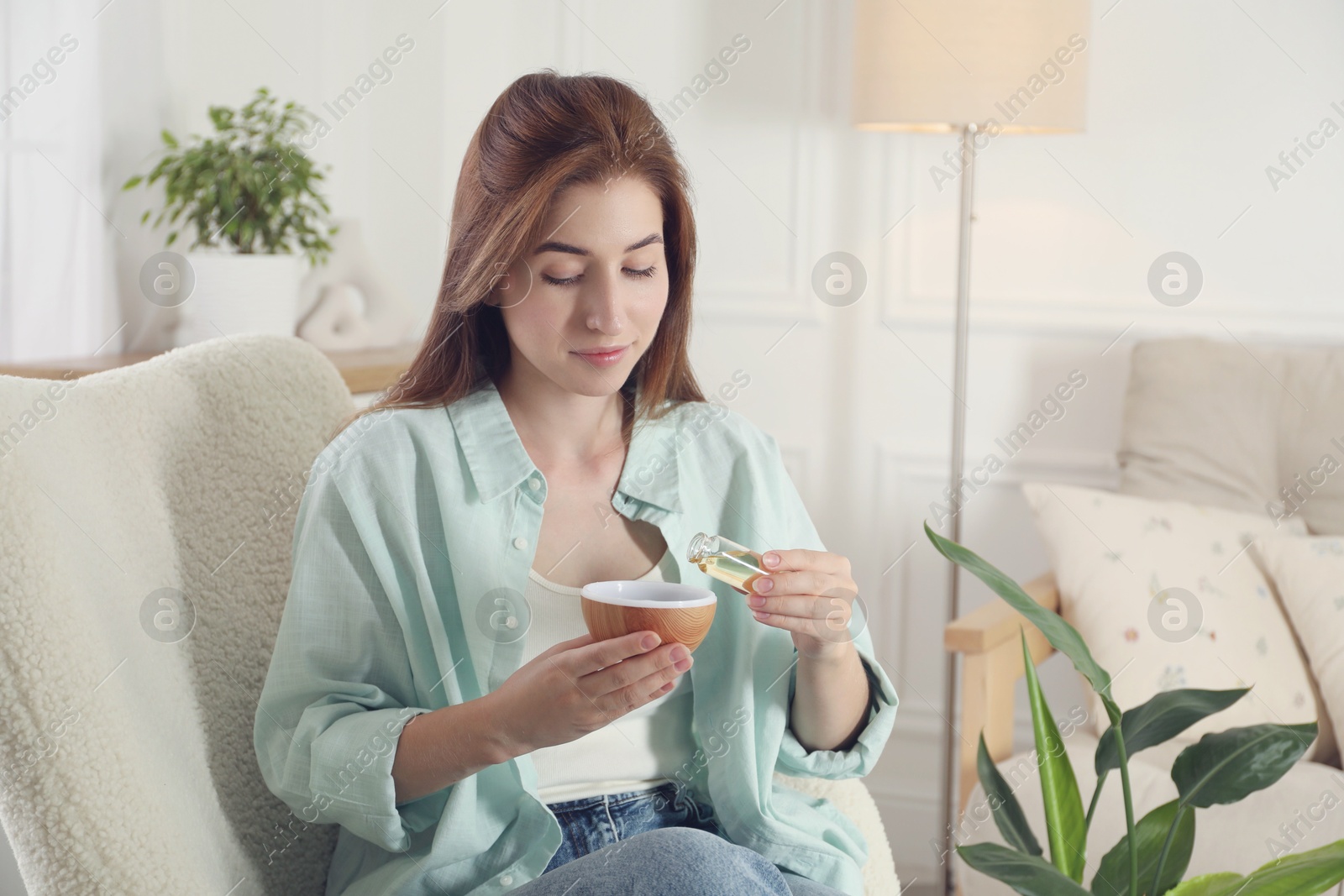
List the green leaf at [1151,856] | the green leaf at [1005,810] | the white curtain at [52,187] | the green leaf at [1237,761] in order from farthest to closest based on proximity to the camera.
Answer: the white curtain at [52,187]
the green leaf at [1005,810]
the green leaf at [1151,856]
the green leaf at [1237,761]

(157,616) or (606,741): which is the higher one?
(157,616)

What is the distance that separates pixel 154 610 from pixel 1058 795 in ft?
3.38

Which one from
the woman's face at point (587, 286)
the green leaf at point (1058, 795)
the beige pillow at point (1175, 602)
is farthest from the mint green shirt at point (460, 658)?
the beige pillow at point (1175, 602)

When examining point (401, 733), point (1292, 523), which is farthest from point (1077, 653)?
point (1292, 523)

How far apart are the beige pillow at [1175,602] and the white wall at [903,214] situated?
547 mm

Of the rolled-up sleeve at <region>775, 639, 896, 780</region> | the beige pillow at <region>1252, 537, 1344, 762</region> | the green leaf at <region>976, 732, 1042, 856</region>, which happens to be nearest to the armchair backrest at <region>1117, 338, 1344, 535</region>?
the beige pillow at <region>1252, 537, 1344, 762</region>

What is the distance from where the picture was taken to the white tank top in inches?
43.4

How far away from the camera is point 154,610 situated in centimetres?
104

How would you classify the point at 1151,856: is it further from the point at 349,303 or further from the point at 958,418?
the point at 349,303

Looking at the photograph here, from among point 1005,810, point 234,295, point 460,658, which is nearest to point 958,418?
point 1005,810

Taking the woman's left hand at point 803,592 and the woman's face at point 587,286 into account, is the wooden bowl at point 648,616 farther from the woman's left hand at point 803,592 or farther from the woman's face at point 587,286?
the woman's face at point 587,286

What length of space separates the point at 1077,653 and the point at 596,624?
0.58 m

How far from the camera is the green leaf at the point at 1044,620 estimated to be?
47.1 inches

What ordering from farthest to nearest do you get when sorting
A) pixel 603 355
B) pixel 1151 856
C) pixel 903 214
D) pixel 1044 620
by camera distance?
1. pixel 903 214
2. pixel 1151 856
3. pixel 1044 620
4. pixel 603 355
